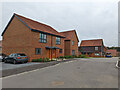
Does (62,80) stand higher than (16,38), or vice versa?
(16,38)

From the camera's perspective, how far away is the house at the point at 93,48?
3819cm

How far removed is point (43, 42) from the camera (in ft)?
55.3

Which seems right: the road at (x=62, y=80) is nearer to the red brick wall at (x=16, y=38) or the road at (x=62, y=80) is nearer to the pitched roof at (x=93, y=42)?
the red brick wall at (x=16, y=38)

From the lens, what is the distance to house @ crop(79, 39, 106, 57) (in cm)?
3819

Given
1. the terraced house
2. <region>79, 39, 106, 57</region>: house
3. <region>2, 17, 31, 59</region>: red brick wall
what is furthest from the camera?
<region>79, 39, 106, 57</region>: house

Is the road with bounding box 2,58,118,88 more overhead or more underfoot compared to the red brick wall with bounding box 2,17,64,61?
more underfoot

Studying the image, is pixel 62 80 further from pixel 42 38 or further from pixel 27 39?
pixel 42 38

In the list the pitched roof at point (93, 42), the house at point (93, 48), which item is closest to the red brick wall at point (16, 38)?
the house at point (93, 48)

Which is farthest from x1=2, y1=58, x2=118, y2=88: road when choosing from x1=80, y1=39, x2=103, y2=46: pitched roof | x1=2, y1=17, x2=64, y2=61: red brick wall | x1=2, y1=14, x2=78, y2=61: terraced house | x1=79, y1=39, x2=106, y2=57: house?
x1=80, y1=39, x2=103, y2=46: pitched roof

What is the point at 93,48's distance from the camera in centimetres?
3962

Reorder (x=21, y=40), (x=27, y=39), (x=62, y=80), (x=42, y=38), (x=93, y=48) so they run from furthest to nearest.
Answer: (x=93, y=48) < (x=42, y=38) < (x=21, y=40) < (x=27, y=39) < (x=62, y=80)

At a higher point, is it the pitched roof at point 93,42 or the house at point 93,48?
the pitched roof at point 93,42

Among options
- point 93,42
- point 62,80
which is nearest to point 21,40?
point 62,80

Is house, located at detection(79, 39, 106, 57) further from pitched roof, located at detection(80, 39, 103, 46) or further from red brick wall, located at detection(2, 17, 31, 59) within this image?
red brick wall, located at detection(2, 17, 31, 59)
